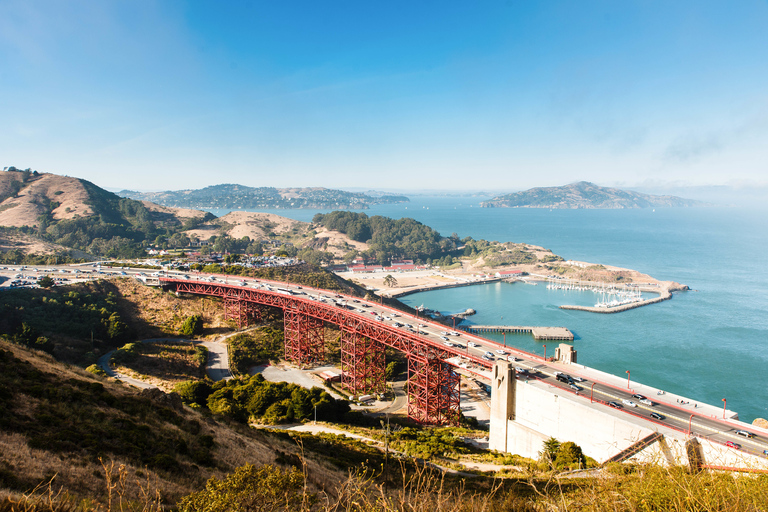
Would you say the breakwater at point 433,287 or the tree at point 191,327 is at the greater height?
the tree at point 191,327

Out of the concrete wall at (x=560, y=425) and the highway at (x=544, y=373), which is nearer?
the concrete wall at (x=560, y=425)

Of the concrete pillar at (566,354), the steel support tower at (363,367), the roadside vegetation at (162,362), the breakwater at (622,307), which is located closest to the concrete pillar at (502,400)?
the concrete pillar at (566,354)

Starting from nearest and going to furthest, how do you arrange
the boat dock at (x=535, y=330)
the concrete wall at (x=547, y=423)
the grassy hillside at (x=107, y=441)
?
the grassy hillside at (x=107, y=441), the concrete wall at (x=547, y=423), the boat dock at (x=535, y=330)

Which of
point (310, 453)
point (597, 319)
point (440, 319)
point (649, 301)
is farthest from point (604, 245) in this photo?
point (310, 453)

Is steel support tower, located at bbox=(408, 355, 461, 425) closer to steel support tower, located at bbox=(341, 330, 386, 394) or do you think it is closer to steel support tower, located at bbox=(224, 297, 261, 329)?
steel support tower, located at bbox=(341, 330, 386, 394)

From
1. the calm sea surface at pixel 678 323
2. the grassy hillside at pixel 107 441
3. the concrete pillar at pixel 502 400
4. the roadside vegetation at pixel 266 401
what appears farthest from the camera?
the calm sea surface at pixel 678 323

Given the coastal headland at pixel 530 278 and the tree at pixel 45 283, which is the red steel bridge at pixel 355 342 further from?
the coastal headland at pixel 530 278

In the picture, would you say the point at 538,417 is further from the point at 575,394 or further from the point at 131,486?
the point at 131,486
